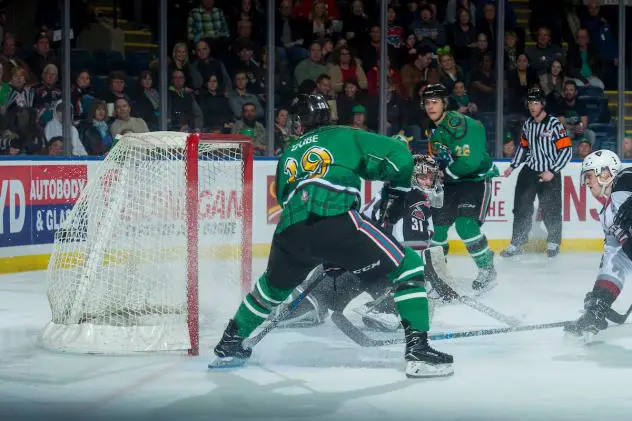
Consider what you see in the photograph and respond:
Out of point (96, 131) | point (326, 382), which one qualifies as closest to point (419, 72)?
point (96, 131)

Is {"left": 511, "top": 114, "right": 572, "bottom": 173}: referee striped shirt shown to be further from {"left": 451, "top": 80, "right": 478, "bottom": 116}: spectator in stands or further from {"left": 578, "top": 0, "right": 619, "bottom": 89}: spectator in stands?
{"left": 578, "top": 0, "right": 619, "bottom": 89}: spectator in stands

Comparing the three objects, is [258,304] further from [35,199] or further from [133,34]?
[133,34]

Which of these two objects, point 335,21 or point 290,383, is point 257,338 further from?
point 335,21

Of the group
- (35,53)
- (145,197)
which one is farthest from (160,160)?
(35,53)

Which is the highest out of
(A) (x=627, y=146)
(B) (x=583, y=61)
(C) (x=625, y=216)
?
(B) (x=583, y=61)

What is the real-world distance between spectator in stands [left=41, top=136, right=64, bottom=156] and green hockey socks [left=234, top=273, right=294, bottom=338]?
422 centimetres

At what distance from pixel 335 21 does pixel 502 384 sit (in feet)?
20.4

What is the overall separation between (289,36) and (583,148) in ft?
9.13

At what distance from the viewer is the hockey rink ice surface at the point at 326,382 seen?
3.80m

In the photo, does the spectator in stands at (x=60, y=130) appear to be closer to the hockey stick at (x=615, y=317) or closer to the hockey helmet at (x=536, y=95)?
the hockey helmet at (x=536, y=95)

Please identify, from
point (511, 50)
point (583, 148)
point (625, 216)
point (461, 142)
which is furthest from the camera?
point (583, 148)

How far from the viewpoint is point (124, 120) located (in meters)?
8.80

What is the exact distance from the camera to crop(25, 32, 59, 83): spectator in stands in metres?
8.48

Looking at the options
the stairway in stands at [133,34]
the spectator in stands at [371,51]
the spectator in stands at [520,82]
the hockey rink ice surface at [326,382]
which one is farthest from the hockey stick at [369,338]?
the spectator in stands at [520,82]
